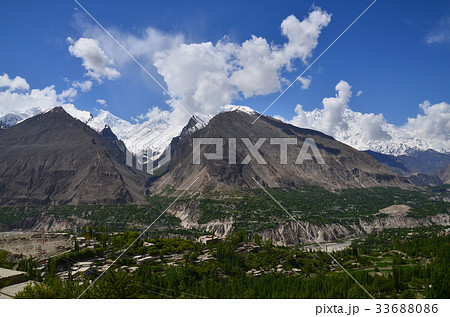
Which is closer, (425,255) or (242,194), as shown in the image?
(425,255)

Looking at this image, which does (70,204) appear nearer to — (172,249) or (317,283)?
(172,249)

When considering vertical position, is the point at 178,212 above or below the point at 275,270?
above

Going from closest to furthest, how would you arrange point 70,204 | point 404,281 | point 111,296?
point 111,296 → point 404,281 → point 70,204

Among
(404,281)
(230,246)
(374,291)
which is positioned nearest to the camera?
(374,291)

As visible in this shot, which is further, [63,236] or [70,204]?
[70,204]

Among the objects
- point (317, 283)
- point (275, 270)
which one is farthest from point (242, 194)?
point (317, 283)

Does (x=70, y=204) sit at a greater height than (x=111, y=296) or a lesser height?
greater

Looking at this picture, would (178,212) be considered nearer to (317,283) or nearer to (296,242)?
(296,242)

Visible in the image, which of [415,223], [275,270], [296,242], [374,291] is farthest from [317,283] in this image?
[415,223]

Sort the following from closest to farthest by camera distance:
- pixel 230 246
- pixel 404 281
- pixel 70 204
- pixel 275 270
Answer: pixel 404 281, pixel 275 270, pixel 230 246, pixel 70 204
